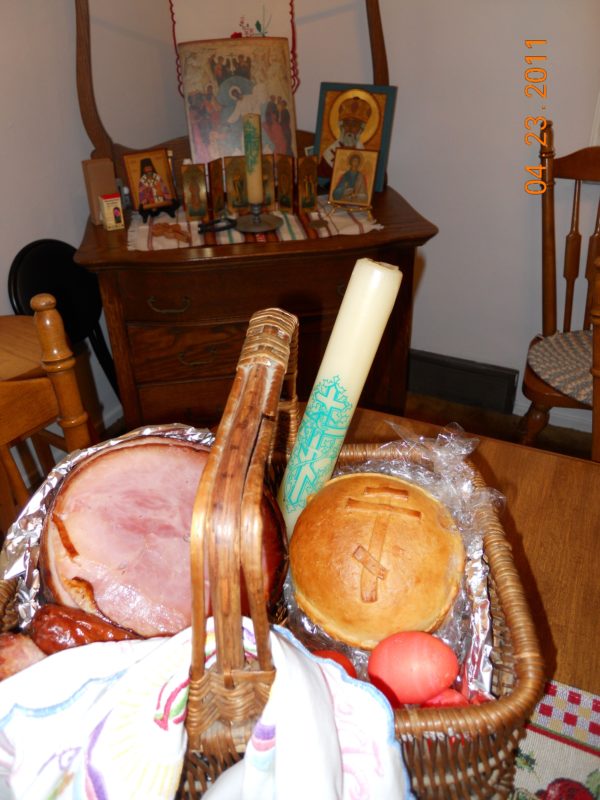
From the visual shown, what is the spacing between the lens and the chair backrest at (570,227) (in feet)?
5.32

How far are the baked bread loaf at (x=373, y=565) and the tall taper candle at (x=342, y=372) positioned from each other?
0.04 m

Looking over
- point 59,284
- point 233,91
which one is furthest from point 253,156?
point 59,284

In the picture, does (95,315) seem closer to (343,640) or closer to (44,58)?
(44,58)

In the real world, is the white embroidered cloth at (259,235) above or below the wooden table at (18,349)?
above

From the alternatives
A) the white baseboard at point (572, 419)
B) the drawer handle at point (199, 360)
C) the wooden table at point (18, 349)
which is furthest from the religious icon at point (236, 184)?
the white baseboard at point (572, 419)

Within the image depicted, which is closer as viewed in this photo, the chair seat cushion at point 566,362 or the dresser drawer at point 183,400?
the chair seat cushion at point 566,362

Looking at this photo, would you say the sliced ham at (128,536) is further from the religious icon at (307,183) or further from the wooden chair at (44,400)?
the religious icon at (307,183)

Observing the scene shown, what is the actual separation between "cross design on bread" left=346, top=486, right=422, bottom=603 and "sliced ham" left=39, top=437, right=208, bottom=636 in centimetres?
17

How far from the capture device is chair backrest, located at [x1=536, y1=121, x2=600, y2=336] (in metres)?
1.62

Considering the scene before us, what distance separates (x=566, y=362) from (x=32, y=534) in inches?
56.0

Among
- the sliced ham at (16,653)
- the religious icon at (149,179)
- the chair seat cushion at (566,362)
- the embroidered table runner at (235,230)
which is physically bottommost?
the chair seat cushion at (566,362)

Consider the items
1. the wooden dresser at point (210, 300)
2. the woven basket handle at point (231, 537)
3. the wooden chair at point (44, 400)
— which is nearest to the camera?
the woven basket handle at point (231, 537)

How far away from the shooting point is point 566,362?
5.30ft

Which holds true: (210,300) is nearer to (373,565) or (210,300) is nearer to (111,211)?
(111,211)
